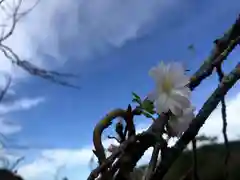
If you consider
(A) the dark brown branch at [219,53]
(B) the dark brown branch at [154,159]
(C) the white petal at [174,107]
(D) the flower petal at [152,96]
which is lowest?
(B) the dark brown branch at [154,159]

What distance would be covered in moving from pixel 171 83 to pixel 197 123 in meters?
0.04

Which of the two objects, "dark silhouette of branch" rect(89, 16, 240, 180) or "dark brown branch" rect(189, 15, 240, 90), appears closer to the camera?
"dark silhouette of branch" rect(89, 16, 240, 180)

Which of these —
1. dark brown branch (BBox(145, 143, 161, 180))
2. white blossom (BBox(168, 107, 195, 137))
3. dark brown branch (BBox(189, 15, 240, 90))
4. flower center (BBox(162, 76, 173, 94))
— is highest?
dark brown branch (BBox(189, 15, 240, 90))

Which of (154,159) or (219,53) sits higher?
(219,53)

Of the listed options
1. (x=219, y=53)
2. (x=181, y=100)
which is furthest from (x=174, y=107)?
A: (x=219, y=53)

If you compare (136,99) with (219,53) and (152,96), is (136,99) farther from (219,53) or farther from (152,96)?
(219,53)

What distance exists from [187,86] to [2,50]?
126cm

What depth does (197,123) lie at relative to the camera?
0.34m

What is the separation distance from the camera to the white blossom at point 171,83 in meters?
0.34

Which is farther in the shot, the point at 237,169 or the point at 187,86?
the point at 237,169

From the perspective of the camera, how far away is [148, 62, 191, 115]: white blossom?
341 millimetres

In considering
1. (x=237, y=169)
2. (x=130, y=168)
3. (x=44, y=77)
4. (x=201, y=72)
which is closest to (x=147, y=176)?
(x=130, y=168)

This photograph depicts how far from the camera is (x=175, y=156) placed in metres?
0.32

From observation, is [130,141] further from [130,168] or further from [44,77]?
[44,77]
